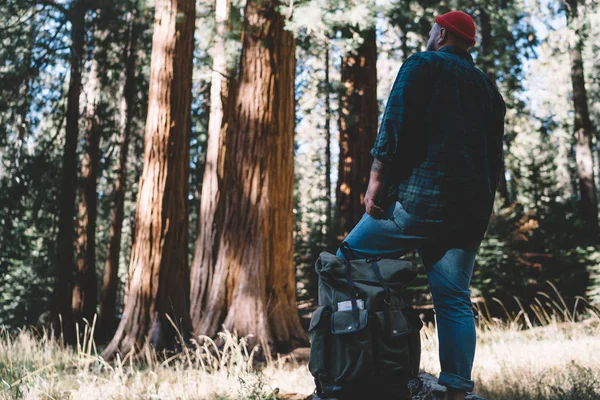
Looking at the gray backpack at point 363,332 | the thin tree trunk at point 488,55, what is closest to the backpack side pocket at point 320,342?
the gray backpack at point 363,332

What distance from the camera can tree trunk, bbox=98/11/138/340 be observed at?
13898 mm

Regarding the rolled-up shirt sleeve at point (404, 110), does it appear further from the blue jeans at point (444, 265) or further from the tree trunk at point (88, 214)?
the tree trunk at point (88, 214)

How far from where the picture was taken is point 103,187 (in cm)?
2000

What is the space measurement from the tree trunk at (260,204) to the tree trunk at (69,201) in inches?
268

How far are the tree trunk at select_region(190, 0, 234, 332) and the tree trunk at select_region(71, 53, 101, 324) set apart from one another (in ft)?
14.8

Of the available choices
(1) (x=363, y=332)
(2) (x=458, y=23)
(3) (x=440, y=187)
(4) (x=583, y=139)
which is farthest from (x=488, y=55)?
(1) (x=363, y=332)

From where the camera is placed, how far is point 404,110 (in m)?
2.79

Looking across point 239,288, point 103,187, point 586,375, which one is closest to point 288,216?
point 239,288

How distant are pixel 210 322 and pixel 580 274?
9.35 meters

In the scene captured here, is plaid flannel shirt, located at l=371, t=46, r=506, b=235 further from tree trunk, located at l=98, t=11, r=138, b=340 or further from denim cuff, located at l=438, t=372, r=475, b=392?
tree trunk, located at l=98, t=11, r=138, b=340

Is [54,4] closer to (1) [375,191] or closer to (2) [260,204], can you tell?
(2) [260,204]

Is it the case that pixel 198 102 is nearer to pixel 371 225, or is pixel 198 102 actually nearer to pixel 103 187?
pixel 103 187

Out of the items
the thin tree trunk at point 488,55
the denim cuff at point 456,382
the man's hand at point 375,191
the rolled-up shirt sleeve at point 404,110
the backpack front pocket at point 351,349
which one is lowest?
the denim cuff at point 456,382

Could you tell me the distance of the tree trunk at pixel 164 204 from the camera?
23.2 ft
